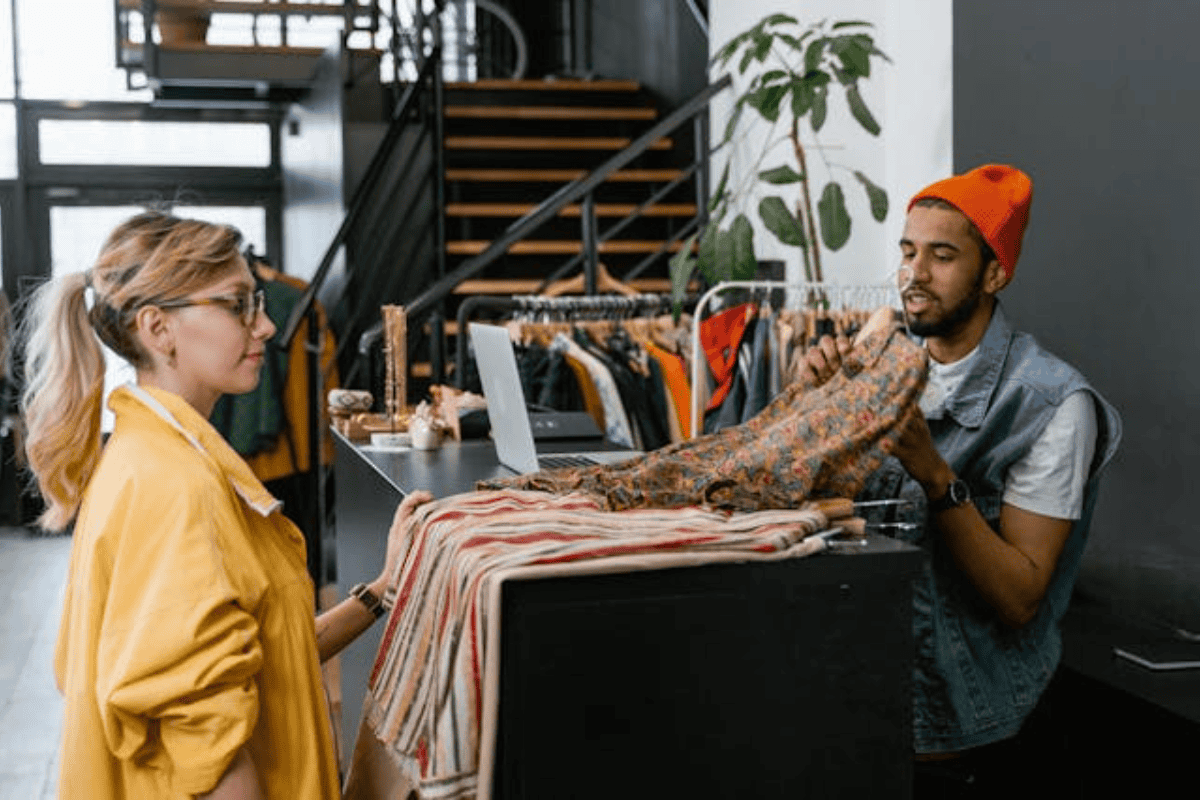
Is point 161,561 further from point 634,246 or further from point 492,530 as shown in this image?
point 634,246

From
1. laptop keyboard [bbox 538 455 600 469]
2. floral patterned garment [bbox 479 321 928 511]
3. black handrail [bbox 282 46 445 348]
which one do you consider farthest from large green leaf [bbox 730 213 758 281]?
floral patterned garment [bbox 479 321 928 511]

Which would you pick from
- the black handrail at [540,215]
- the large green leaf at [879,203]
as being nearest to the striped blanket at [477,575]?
the large green leaf at [879,203]

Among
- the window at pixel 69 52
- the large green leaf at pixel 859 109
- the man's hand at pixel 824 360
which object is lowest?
the man's hand at pixel 824 360

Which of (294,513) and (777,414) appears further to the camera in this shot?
(294,513)

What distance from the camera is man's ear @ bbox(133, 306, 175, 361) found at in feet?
6.27

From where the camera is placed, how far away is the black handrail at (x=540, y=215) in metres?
5.96

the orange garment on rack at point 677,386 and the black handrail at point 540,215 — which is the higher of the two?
the black handrail at point 540,215

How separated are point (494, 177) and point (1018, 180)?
6.03 m

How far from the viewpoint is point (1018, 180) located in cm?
247

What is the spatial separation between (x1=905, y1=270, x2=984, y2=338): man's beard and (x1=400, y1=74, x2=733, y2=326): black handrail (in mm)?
3374

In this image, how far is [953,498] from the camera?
7.15 ft

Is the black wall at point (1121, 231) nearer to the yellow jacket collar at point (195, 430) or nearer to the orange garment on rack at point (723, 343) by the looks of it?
the orange garment on rack at point (723, 343)

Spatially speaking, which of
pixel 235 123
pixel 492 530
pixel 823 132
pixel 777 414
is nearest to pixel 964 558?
pixel 777 414

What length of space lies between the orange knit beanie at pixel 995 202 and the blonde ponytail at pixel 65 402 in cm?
139
